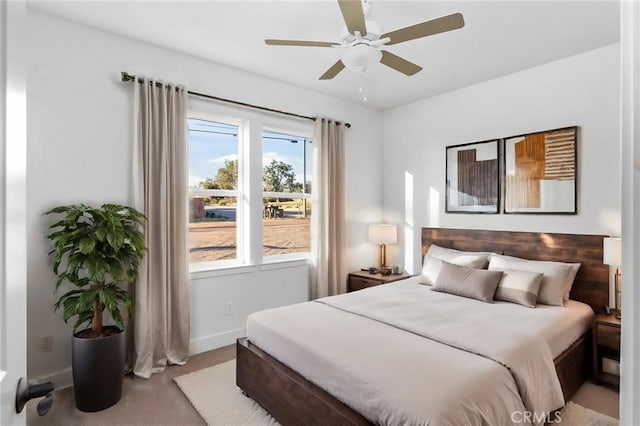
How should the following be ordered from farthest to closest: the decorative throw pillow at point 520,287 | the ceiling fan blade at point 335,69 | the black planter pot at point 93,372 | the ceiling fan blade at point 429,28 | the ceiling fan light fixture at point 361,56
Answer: the decorative throw pillow at point 520,287 → the ceiling fan blade at point 335,69 → the black planter pot at point 93,372 → the ceiling fan light fixture at point 361,56 → the ceiling fan blade at point 429,28

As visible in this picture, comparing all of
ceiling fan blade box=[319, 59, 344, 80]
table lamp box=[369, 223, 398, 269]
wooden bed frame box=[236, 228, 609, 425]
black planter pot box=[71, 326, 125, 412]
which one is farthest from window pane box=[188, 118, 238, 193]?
table lamp box=[369, 223, 398, 269]

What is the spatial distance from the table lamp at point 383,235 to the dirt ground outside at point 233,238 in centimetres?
82

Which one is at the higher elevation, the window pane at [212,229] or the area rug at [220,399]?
the window pane at [212,229]

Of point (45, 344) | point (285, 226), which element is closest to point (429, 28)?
point (285, 226)

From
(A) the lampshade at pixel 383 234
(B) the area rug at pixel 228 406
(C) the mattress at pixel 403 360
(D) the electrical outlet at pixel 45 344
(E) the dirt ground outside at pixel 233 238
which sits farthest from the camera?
(A) the lampshade at pixel 383 234

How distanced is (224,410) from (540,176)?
3.43m

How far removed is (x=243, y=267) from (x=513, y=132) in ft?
10.2

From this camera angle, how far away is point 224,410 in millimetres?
2428

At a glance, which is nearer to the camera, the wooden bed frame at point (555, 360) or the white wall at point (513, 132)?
the wooden bed frame at point (555, 360)

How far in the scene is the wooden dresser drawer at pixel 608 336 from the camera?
2615 mm

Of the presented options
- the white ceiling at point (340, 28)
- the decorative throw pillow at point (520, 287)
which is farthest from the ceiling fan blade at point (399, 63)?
the decorative throw pillow at point (520, 287)

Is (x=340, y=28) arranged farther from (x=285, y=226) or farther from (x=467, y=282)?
(x=467, y=282)

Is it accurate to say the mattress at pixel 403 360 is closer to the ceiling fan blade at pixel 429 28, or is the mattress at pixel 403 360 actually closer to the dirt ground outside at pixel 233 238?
the dirt ground outside at pixel 233 238

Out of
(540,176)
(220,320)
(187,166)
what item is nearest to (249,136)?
(187,166)
